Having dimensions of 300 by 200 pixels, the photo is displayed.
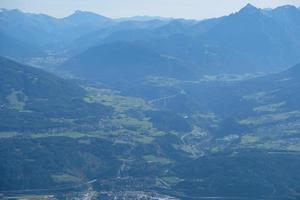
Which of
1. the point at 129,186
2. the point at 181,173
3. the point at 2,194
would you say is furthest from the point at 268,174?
the point at 2,194

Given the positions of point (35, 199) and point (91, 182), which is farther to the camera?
point (91, 182)

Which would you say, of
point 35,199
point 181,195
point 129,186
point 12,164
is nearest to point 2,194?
point 35,199

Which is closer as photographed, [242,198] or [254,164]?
[242,198]

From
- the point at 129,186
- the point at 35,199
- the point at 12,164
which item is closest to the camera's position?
the point at 35,199

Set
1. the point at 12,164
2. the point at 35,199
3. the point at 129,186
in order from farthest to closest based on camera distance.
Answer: the point at 12,164
the point at 129,186
the point at 35,199

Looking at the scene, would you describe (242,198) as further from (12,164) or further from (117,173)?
(12,164)

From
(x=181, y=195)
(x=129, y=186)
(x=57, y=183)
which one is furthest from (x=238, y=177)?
(x=57, y=183)

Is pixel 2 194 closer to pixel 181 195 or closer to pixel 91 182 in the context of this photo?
pixel 91 182
